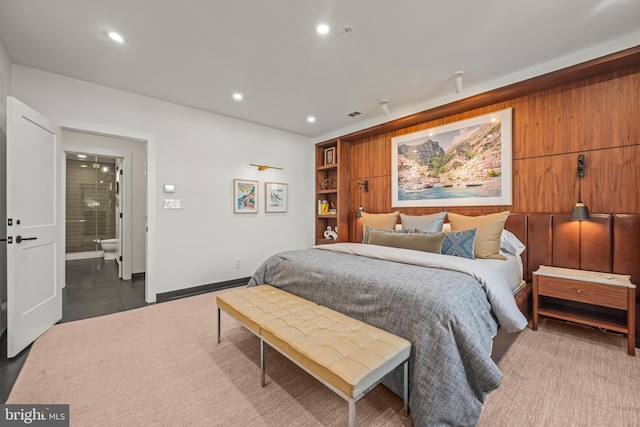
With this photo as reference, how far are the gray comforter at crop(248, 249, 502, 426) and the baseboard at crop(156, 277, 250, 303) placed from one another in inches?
94.1

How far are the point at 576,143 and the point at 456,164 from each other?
1128mm

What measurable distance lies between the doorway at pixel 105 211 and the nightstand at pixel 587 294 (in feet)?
15.3

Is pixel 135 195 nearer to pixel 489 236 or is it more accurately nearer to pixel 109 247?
pixel 109 247

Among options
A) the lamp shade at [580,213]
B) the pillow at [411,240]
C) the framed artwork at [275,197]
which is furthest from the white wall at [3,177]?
the lamp shade at [580,213]

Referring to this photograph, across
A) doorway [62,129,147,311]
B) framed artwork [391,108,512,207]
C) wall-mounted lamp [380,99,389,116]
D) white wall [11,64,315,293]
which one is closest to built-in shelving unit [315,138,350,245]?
white wall [11,64,315,293]

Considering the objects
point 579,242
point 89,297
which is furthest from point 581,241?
point 89,297

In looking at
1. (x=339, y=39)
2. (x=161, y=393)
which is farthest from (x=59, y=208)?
(x=339, y=39)

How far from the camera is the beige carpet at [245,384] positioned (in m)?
1.50

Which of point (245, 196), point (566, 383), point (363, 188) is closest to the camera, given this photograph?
point (566, 383)

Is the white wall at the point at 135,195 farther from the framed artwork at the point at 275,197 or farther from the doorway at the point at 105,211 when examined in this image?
the framed artwork at the point at 275,197

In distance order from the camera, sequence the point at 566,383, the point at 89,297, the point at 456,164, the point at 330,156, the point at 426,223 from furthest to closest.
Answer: the point at 330,156
the point at 89,297
the point at 456,164
the point at 426,223
the point at 566,383

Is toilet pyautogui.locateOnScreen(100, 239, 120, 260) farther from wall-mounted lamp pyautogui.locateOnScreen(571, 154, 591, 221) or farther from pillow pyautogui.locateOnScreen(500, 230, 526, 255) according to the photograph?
Result: wall-mounted lamp pyautogui.locateOnScreen(571, 154, 591, 221)

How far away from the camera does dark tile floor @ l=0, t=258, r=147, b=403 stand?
1987mm

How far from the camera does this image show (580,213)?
2.45m
